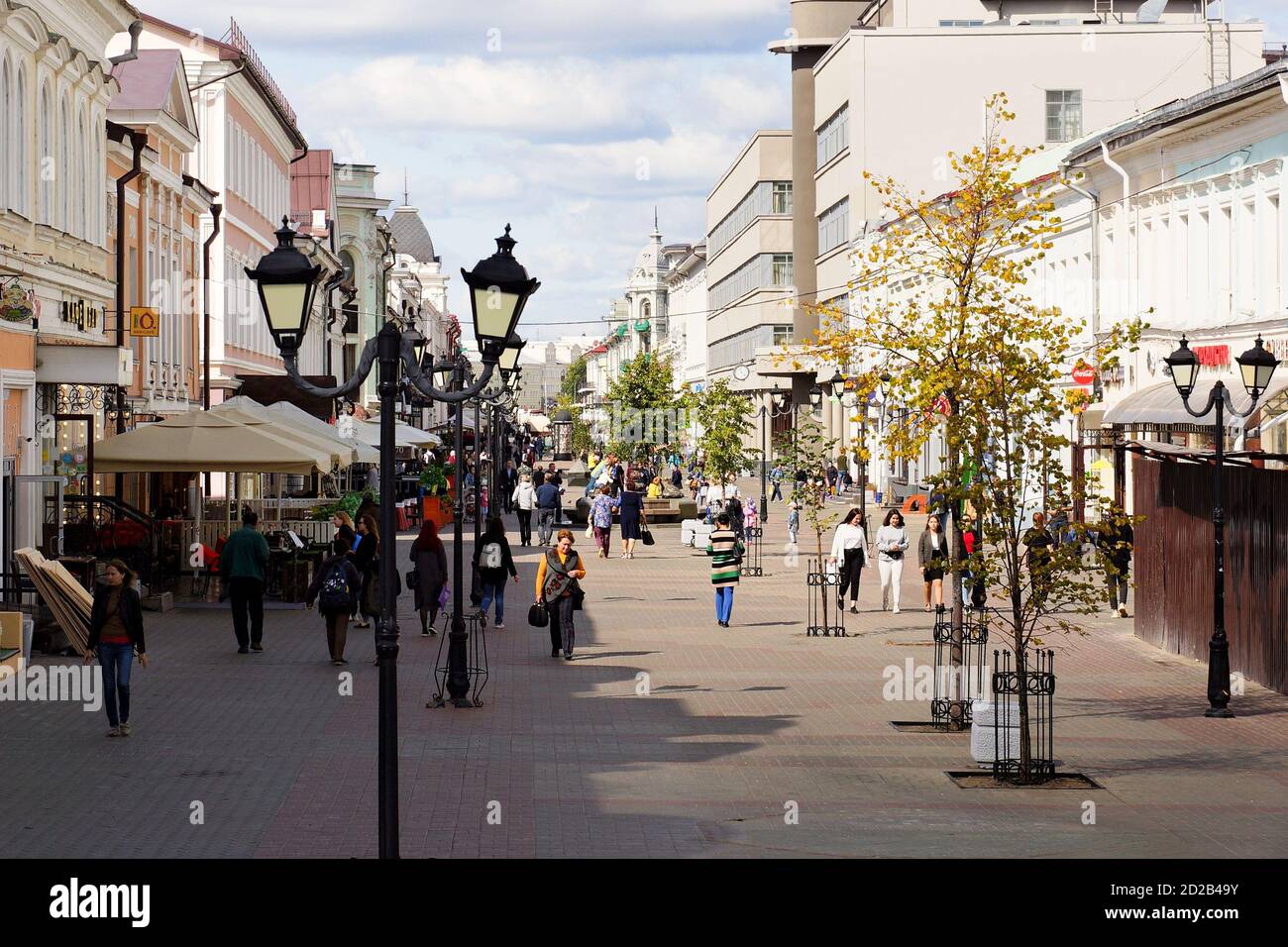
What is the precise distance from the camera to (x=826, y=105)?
7069cm

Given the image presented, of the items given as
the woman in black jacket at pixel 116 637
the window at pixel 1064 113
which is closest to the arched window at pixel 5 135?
the woman in black jacket at pixel 116 637

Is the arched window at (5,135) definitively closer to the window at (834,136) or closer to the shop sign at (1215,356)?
the shop sign at (1215,356)

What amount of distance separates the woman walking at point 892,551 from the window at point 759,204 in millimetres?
57394

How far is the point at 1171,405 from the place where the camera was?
1185 inches

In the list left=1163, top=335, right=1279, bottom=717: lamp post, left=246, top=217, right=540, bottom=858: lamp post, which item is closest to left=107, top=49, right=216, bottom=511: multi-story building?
left=1163, top=335, right=1279, bottom=717: lamp post

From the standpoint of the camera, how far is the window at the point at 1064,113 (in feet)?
211

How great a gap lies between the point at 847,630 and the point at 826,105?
4943 centimetres

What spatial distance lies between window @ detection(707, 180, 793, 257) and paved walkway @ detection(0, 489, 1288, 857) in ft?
203

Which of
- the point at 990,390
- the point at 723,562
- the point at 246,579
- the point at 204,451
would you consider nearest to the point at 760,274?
the point at 204,451

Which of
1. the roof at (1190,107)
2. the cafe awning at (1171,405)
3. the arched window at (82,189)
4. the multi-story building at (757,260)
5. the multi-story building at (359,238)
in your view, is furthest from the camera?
the multi-story building at (757,260)

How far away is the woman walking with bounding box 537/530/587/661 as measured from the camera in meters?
20.6

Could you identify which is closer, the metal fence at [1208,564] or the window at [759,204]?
the metal fence at [1208,564]

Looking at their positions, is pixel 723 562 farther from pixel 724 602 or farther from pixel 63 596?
pixel 63 596
